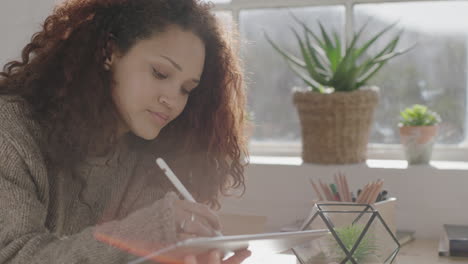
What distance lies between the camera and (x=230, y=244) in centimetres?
93

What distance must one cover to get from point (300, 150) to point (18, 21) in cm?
101

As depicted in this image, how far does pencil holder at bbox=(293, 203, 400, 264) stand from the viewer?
1.16 m

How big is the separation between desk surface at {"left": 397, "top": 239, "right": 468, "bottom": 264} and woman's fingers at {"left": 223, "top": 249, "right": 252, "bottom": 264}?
1.74ft

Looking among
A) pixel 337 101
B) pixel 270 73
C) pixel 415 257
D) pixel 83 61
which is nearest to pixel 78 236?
pixel 83 61

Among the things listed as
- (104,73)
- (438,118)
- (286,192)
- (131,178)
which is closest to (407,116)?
(438,118)

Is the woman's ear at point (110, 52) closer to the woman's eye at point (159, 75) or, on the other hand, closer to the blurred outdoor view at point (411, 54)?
the woman's eye at point (159, 75)

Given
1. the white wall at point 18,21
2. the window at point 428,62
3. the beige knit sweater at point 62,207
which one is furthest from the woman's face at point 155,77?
the window at point 428,62

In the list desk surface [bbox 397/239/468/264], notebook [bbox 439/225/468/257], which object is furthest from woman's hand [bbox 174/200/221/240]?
notebook [bbox 439/225/468/257]

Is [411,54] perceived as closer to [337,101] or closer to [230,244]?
[337,101]

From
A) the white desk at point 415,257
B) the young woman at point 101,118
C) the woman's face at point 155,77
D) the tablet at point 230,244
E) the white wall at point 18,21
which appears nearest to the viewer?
the tablet at point 230,244

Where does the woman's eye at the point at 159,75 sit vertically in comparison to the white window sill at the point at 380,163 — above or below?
above

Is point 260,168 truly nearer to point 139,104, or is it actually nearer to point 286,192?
point 286,192

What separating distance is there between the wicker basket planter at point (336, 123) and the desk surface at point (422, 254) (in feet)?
1.07

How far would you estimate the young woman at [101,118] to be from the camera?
3.51ft
